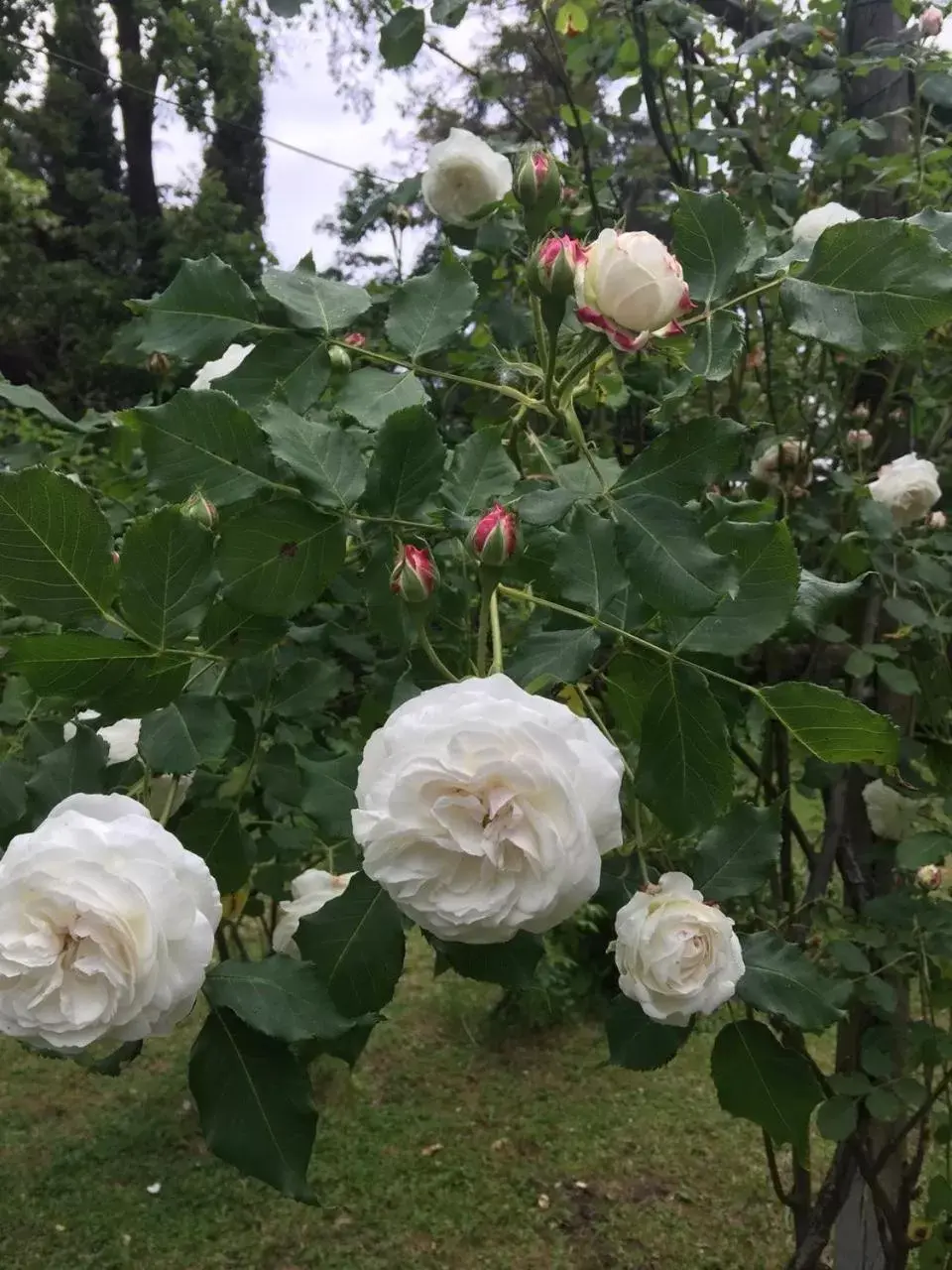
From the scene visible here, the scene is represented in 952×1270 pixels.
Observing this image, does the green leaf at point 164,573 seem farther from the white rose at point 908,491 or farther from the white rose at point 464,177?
the white rose at point 908,491

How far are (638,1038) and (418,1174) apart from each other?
2.20m

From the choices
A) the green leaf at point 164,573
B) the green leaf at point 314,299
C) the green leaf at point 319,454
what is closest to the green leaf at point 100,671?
the green leaf at point 164,573

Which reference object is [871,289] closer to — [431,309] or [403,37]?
[431,309]

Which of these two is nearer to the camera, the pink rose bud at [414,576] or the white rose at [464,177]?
the pink rose bud at [414,576]

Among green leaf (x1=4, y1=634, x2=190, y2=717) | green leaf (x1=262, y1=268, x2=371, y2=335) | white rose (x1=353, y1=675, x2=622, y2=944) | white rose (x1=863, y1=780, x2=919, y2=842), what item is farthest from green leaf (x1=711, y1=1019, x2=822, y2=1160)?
white rose (x1=863, y1=780, x2=919, y2=842)

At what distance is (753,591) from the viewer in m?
0.61

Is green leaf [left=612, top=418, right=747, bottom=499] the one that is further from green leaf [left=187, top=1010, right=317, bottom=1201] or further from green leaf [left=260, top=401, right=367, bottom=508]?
green leaf [left=187, top=1010, right=317, bottom=1201]

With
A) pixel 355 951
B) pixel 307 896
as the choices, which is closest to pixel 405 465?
pixel 355 951

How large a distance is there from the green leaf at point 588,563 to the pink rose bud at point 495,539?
5 centimetres

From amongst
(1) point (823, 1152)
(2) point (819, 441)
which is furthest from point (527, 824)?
(1) point (823, 1152)

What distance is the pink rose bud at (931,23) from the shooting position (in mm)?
1456

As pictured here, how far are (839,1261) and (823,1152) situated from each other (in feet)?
3.14

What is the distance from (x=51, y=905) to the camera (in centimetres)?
46

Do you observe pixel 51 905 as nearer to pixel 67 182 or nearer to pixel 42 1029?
pixel 42 1029
